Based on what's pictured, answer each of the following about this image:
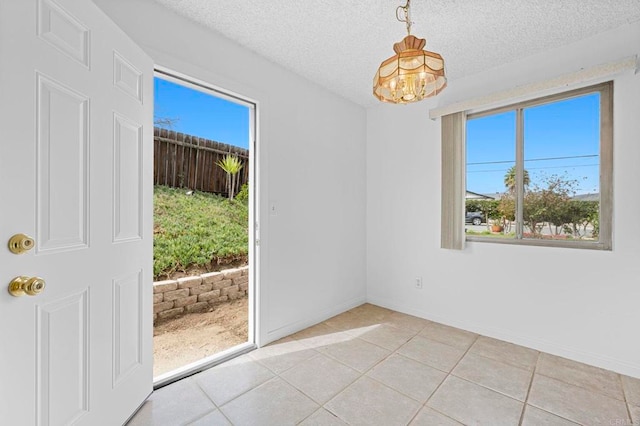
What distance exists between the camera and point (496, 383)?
1909 millimetres

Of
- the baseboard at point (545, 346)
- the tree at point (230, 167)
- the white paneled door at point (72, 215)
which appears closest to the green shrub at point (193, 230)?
the tree at point (230, 167)

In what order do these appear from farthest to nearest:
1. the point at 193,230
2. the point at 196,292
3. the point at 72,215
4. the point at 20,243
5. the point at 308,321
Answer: the point at 193,230 → the point at 196,292 → the point at 308,321 → the point at 72,215 → the point at 20,243

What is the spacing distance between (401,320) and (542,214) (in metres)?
1.65

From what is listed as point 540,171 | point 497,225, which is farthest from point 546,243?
point 540,171

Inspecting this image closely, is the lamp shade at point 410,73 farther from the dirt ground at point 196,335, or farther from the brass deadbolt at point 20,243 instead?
the dirt ground at point 196,335

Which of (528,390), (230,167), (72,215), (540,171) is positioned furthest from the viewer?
(230,167)

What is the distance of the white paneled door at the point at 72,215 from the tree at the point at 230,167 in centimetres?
235

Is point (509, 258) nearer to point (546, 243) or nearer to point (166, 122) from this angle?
point (546, 243)

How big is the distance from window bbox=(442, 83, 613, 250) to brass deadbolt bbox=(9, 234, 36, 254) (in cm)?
294

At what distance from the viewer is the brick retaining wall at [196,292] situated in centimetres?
293

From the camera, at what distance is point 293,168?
2707mm

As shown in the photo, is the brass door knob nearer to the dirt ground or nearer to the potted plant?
the dirt ground

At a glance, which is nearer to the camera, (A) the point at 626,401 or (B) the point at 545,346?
(A) the point at 626,401

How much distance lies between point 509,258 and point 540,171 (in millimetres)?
808
